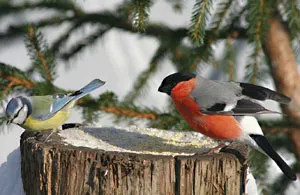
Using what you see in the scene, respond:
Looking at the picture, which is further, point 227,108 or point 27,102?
point 27,102

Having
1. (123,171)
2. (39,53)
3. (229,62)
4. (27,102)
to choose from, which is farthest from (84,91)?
(229,62)

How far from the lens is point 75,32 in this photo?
3.64 meters

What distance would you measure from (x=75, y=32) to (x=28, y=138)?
43.2 inches

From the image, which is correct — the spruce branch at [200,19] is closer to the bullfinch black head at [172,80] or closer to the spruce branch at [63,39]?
the bullfinch black head at [172,80]

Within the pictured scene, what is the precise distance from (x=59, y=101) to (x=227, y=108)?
73cm

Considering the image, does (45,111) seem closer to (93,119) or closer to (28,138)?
(28,138)

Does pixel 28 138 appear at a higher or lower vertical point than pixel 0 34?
lower

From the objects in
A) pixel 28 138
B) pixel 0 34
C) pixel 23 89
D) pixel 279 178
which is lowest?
pixel 279 178

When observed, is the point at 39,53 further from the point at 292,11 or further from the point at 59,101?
the point at 292,11

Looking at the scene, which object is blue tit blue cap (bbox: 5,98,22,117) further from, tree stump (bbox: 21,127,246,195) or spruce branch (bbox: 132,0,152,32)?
spruce branch (bbox: 132,0,152,32)

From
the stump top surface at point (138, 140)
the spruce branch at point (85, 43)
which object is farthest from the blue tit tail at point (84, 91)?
the spruce branch at point (85, 43)

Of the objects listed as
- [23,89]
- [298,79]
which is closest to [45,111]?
[23,89]

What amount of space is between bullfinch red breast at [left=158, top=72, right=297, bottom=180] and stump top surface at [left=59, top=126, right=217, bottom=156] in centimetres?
13

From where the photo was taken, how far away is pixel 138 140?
2869mm
